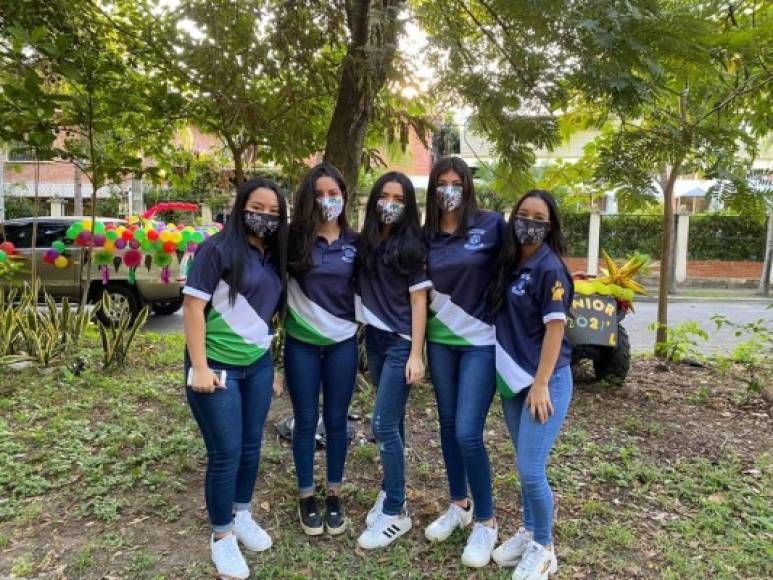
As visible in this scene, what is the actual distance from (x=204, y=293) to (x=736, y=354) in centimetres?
→ 489

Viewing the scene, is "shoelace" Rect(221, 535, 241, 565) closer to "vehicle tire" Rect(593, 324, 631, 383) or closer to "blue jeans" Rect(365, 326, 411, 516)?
"blue jeans" Rect(365, 326, 411, 516)

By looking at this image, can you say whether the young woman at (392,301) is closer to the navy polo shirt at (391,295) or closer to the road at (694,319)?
the navy polo shirt at (391,295)


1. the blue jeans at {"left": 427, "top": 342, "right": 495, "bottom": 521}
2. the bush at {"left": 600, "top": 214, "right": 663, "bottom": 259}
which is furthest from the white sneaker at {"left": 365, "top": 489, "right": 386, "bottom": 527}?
the bush at {"left": 600, "top": 214, "right": 663, "bottom": 259}

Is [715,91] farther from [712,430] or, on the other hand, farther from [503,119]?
[712,430]

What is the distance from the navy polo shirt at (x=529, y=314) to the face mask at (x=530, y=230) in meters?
0.05

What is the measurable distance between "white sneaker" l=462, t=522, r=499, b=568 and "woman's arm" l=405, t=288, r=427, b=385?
0.77m

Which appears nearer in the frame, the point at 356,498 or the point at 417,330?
the point at 417,330

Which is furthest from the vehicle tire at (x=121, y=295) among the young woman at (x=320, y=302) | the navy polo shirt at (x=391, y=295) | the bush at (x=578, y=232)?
the bush at (x=578, y=232)

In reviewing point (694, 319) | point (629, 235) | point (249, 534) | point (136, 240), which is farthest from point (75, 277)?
point (629, 235)

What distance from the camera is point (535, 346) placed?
8.27 ft

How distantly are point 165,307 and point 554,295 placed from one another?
9272 mm

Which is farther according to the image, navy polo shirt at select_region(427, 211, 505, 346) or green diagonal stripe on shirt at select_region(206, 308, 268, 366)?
navy polo shirt at select_region(427, 211, 505, 346)

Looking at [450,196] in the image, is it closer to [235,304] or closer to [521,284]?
[521,284]

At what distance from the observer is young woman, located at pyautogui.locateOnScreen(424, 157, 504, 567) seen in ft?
8.70
